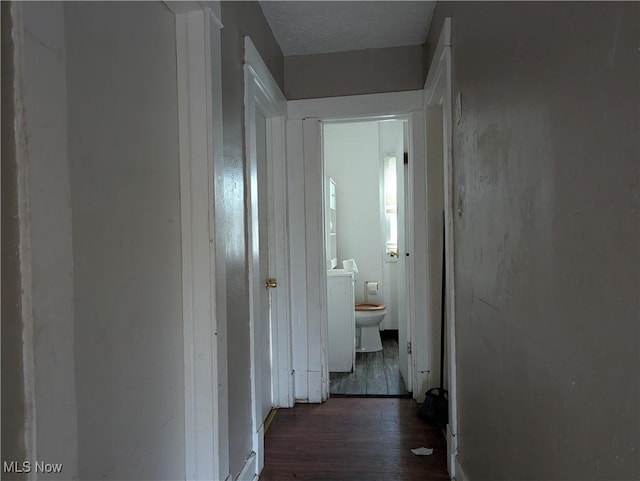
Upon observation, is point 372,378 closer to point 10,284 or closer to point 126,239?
point 126,239

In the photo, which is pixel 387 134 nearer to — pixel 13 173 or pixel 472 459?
pixel 472 459

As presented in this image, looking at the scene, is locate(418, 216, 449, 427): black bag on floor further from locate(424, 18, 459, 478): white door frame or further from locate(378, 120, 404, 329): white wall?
locate(378, 120, 404, 329): white wall

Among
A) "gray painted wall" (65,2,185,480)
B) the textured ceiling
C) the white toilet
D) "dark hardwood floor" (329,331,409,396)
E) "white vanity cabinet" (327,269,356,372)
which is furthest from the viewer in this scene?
the white toilet

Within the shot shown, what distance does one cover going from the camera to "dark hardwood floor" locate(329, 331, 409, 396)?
2.81 meters

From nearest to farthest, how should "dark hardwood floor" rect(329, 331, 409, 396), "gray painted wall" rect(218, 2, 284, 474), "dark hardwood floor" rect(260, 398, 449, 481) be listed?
"gray painted wall" rect(218, 2, 284, 474), "dark hardwood floor" rect(260, 398, 449, 481), "dark hardwood floor" rect(329, 331, 409, 396)

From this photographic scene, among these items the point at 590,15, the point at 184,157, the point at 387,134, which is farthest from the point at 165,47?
the point at 387,134

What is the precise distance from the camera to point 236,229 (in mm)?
1612

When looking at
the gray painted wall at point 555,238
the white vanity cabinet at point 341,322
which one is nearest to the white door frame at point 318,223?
the white vanity cabinet at point 341,322

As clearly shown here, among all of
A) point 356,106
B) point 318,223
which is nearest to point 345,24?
point 356,106

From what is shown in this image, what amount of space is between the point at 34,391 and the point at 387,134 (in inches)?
168

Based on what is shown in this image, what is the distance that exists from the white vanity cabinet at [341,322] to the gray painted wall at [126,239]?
81.0 inches

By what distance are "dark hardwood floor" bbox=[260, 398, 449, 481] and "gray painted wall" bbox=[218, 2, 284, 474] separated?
0.34m

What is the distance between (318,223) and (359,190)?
2.04m

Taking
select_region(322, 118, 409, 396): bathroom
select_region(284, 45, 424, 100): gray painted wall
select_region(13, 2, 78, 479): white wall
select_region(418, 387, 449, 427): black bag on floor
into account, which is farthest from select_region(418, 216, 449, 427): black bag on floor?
select_region(13, 2, 78, 479): white wall
